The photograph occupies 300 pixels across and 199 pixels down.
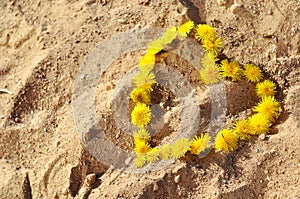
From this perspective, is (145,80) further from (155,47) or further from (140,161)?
(140,161)

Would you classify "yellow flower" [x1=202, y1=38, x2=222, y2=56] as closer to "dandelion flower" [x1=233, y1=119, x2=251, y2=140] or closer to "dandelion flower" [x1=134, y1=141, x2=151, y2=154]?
"dandelion flower" [x1=233, y1=119, x2=251, y2=140]

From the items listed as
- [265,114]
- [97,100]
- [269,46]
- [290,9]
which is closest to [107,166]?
[97,100]

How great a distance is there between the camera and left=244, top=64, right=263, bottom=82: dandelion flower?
2736 mm

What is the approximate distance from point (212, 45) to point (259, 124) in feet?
1.56

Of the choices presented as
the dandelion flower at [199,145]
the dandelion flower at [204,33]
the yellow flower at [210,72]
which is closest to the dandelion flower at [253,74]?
the yellow flower at [210,72]

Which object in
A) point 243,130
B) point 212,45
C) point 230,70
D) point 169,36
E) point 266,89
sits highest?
point 169,36

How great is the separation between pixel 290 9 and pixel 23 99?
58.8 inches

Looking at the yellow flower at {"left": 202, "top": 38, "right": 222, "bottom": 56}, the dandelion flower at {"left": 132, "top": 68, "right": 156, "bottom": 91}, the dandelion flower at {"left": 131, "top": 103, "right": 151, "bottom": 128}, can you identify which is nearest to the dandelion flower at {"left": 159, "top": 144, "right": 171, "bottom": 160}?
the dandelion flower at {"left": 131, "top": 103, "right": 151, "bottom": 128}

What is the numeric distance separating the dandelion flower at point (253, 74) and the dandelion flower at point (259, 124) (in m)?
0.19

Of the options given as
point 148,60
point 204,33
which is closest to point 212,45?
point 204,33

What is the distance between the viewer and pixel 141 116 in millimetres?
2727

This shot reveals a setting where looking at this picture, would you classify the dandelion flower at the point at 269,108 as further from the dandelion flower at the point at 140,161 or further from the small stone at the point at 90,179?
the small stone at the point at 90,179

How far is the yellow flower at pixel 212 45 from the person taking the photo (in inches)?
110

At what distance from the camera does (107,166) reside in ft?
8.89
